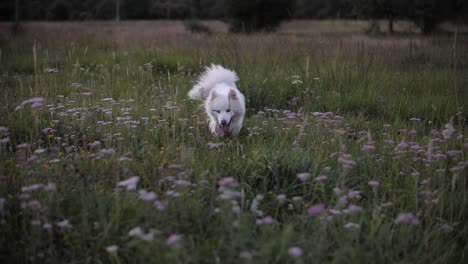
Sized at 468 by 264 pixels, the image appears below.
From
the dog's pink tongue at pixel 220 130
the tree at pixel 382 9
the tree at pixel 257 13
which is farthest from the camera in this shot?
the tree at pixel 382 9

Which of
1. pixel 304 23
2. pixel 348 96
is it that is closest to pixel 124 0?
pixel 304 23

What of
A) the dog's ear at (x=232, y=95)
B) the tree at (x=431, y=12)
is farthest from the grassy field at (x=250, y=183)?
the tree at (x=431, y=12)

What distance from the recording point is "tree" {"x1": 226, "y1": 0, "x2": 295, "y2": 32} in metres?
21.5

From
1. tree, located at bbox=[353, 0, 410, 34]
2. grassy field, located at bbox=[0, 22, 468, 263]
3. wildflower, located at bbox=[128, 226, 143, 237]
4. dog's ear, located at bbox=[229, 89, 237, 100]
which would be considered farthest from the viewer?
tree, located at bbox=[353, 0, 410, 34]

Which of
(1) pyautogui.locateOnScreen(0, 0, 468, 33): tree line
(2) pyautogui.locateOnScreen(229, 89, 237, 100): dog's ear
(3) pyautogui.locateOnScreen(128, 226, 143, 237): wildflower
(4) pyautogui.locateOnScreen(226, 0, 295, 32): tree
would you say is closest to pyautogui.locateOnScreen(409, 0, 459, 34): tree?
(1) pyautogui.locateOnScreen(0, 0, 468, 33): tree line

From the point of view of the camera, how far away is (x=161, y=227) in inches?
74.4

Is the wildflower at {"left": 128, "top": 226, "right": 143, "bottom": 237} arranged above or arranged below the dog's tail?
below

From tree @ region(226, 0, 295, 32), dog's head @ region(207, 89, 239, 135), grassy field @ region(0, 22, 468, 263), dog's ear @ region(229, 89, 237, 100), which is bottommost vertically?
grassy field @ region(0, 22, 468, 263)

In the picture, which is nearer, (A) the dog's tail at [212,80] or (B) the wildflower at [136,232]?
(B) the wildflower at [136,232]

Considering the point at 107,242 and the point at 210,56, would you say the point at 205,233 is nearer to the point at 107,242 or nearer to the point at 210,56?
the point at 107,242

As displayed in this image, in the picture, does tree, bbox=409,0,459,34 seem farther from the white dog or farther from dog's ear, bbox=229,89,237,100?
dog's ear, bbox=229,89,237,100

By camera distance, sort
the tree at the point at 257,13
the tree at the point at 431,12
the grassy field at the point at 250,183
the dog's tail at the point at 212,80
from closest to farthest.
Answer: the grassy field at the point at 250,183 < the dog's tail at the point at 212,80 < the tree at the point at 431,12 < the tree at the point at 257,13

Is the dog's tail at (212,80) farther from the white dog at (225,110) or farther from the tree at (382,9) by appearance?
the tree at (382,9)

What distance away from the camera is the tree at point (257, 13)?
2147cm
